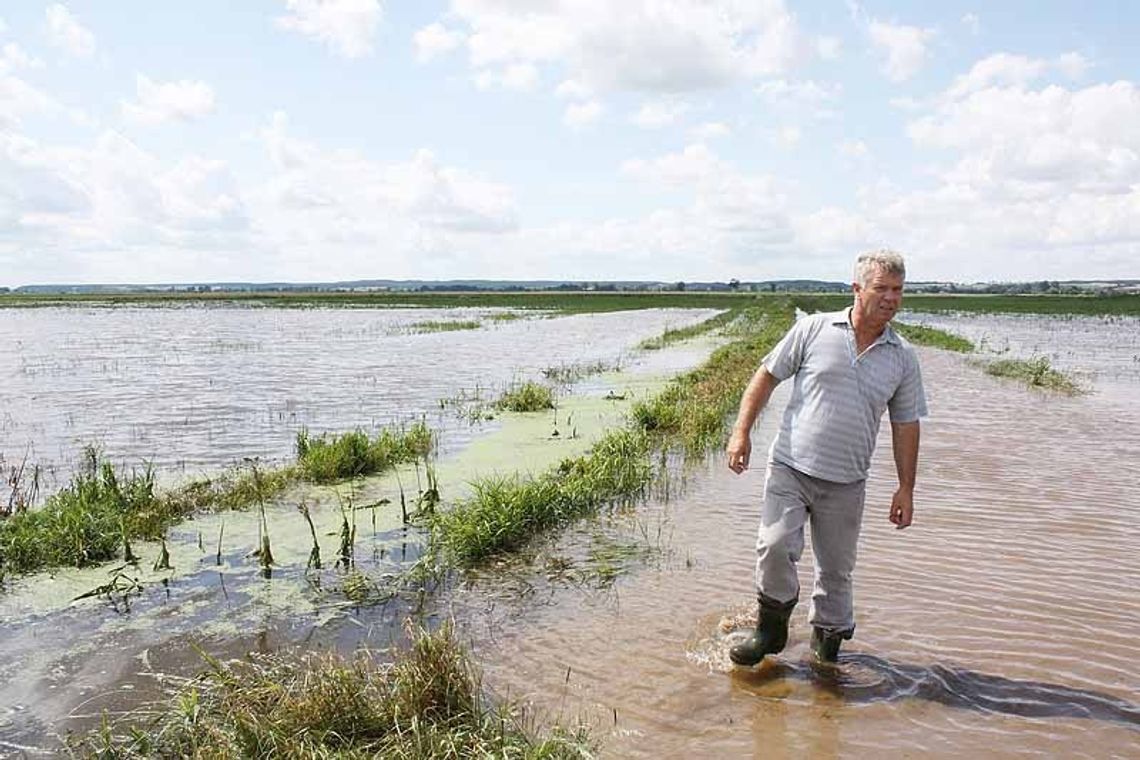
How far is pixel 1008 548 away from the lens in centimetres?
664

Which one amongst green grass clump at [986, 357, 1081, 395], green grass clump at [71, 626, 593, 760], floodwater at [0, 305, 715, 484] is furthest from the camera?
green grass clump at [986, 357, 1081, 395]

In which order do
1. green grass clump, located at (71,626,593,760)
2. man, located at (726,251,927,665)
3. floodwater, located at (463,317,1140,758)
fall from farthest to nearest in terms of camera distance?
man, located at (726,251,927,665), floodwater, located at (463,317,1140,758), green grass clump, located at (71,626,593,760)

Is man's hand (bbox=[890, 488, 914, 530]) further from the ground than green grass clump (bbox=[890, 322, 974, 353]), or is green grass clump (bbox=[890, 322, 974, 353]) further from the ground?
man's hand (bbox=[890, 488, 914, 530])

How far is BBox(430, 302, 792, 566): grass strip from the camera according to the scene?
21.5ft

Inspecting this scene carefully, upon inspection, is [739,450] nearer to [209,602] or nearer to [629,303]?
[209,602]

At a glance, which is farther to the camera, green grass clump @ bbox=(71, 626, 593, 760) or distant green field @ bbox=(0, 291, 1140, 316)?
distant green field @ bbox=(0, 291, 1140, 316)

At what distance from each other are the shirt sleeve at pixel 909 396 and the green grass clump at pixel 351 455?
6.46 meters

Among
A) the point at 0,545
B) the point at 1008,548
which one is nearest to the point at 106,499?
the point at 0,545

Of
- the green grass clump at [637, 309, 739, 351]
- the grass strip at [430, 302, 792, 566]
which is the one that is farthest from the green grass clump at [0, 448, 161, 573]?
the green grass clump at [637, 309, 739, 351]

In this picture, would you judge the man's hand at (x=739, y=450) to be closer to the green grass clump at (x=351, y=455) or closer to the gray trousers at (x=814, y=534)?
the gray trousers at (x=814, y=534)

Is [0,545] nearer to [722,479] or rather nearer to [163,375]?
[722,479]

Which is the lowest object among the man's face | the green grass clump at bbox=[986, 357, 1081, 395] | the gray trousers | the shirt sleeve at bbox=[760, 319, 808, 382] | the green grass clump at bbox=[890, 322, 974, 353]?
→ the green grass clump at bbox=[890, 322, 974, 353]

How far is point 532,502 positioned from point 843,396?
143 inches

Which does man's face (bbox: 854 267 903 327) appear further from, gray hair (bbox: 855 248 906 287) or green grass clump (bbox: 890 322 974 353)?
green grass clump (bbox: 890 322 974 353)
